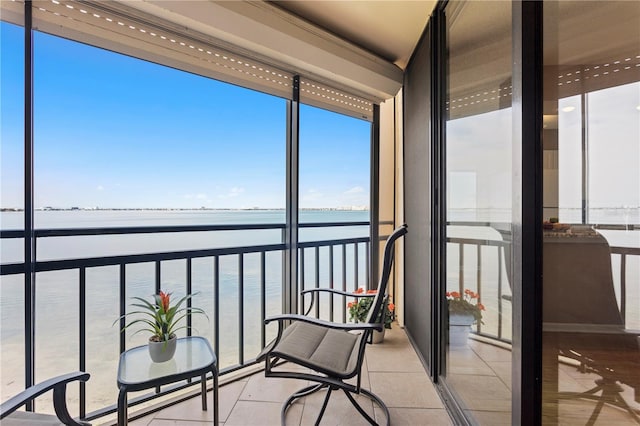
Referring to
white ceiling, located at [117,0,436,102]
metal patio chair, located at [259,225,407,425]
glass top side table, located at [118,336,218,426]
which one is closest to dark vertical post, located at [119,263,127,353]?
glass top side table, located at [118,336,218,426]

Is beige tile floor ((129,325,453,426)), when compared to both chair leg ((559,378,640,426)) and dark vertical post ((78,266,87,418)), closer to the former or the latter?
dark vertical post ((78,266,87,418))

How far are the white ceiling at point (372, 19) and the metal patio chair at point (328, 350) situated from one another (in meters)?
1.62

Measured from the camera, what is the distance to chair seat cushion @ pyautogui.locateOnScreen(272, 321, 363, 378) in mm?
1346

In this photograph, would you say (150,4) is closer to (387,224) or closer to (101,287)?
(101,287)

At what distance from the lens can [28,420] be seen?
0.97 m

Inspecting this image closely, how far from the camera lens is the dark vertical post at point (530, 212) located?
97cm

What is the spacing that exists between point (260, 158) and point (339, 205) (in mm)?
2754

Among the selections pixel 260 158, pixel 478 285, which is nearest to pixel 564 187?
pixel 478 285

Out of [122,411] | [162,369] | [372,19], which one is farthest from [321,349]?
[372,19]

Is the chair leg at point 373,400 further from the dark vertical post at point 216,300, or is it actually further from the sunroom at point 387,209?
the dark vertical post at point 216,300

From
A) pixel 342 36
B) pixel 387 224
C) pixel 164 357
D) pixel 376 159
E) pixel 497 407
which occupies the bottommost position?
pixel 497 407

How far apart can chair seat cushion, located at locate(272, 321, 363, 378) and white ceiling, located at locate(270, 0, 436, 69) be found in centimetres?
221

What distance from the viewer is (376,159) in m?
2.90

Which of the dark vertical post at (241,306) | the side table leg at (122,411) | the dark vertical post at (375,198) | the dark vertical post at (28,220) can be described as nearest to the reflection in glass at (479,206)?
the dark vertical post at (375,198)
